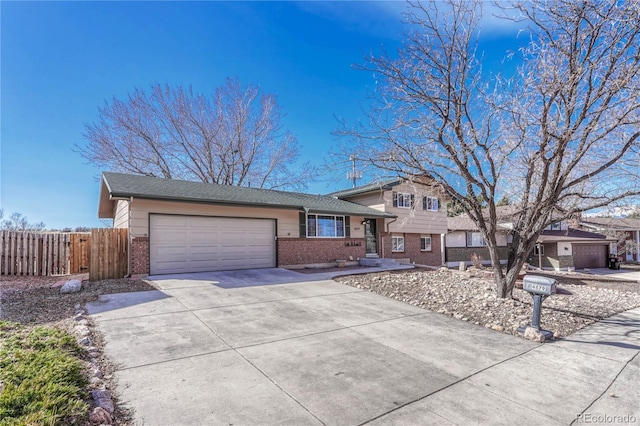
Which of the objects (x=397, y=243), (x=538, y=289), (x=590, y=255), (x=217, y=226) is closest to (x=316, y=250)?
(x=217, y=226)

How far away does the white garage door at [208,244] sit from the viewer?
36.1 feet

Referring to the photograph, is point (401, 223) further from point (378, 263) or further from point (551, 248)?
point (551, 248)

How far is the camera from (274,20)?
1114 cm

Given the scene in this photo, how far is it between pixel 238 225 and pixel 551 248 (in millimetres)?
23609

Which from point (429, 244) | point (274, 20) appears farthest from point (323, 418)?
point (429, 244)

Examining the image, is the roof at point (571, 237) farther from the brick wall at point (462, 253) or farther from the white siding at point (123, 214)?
the white siding at point (123, 214)

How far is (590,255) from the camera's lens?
2572cm

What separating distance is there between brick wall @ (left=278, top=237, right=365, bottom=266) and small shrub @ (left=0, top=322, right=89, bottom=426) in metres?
9.83

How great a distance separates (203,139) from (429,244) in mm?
16351

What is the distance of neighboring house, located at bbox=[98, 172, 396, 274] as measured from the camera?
10633mm

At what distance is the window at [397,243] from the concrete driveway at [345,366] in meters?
12.1

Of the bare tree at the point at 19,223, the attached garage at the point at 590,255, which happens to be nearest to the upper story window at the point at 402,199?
the attached garage at the point at 590,255

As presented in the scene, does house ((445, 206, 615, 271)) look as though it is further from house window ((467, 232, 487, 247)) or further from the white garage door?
the white garage door

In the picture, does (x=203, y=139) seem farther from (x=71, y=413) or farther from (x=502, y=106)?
(x=71, y=413)
